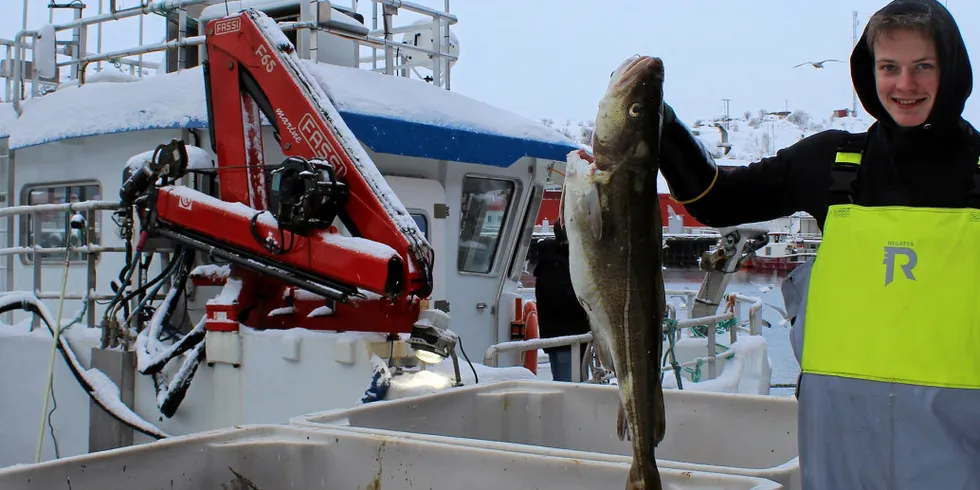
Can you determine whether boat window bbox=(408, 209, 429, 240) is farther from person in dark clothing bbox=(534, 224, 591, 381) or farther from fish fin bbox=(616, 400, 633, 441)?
fish fin bbox=(616, 400, 633, 441)

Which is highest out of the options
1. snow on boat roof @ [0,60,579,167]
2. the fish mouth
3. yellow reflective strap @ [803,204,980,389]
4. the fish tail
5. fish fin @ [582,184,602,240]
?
snow on boat roof @ [0,60,579,167]

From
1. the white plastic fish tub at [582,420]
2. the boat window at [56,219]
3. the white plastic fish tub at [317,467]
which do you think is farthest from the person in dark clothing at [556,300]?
the white plastic fish tub at [317,467]

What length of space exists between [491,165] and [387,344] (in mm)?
2973

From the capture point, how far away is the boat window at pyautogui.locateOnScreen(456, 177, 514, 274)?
8578mm

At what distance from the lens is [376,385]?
17.5 ft

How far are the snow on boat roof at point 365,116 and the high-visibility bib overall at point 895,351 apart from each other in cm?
523

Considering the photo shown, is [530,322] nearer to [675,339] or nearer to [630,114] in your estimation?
[675,339]

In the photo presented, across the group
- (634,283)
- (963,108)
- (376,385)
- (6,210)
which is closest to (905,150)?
(963,108)

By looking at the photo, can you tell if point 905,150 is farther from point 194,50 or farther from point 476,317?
point 194,50

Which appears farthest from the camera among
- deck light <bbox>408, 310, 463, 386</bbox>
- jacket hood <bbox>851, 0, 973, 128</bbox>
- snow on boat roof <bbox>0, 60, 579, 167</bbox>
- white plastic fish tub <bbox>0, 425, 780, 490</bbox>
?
snow on boat roof <bbox>0, 60, 579, 167</bbox>

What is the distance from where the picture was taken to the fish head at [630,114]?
6.51ft

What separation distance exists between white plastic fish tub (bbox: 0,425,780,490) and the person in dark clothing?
489 centimetres

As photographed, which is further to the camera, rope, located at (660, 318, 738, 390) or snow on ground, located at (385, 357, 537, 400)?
rope, located at (660, 318, 738, 390)

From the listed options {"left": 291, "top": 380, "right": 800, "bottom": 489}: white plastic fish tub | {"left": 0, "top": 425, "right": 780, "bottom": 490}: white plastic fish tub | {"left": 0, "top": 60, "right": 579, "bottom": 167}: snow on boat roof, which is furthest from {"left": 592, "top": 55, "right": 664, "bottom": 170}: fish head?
{"left": 0, "top": 60, "right": 579, "bottom": 167}: snow on boat roof
